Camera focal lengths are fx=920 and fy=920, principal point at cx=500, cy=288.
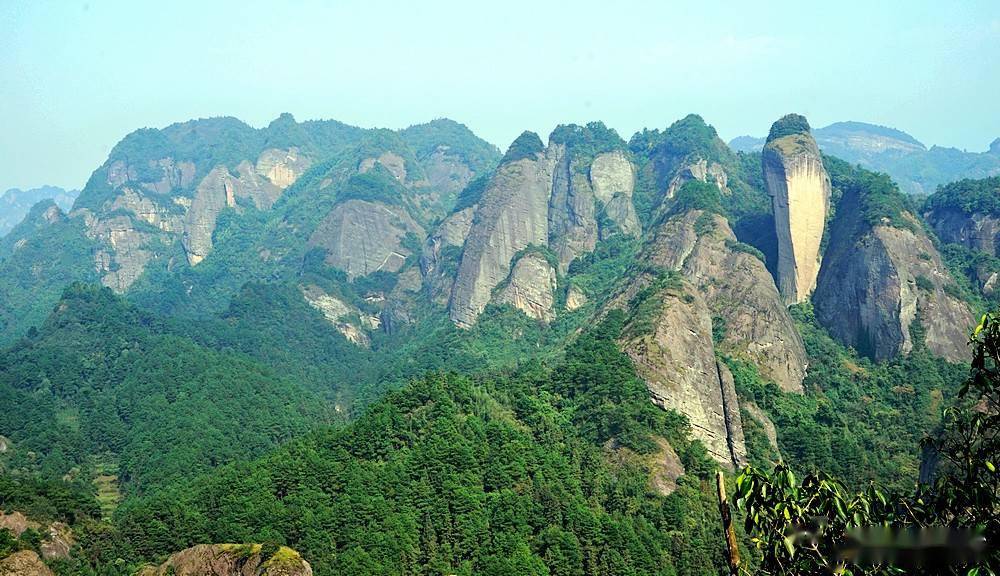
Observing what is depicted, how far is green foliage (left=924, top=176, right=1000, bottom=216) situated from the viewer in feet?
303

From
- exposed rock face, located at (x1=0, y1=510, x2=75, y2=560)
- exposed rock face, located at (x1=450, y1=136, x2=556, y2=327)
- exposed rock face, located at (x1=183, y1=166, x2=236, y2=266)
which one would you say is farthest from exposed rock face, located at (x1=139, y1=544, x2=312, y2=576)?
exposed rock face, located at (x1=183, y1=166, x2=236, y2=266)

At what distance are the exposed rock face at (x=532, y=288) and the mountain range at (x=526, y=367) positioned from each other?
10.6 inches

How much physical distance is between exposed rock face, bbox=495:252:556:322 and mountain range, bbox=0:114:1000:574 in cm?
27

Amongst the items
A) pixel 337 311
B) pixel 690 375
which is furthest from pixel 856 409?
pixel 337 311

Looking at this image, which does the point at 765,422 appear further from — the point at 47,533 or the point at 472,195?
the point at 472,195

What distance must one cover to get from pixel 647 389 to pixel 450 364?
39.1 metres

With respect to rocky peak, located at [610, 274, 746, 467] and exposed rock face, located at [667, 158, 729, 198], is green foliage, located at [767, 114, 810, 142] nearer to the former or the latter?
exposed rock face, located at [667, 158, 729, 198]

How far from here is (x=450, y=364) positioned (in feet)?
328

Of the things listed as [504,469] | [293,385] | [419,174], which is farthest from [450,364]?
[419,174]

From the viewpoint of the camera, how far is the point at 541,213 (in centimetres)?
12700

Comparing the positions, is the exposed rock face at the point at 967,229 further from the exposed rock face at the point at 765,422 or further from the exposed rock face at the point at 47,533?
the exposed rock face at the point at 47,533

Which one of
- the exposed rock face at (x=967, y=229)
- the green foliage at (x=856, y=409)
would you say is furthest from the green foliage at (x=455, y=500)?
the exposed rock face at (x=967, y=229)

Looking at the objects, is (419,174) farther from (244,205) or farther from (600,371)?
(600,371)

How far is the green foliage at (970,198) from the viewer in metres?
92.4
